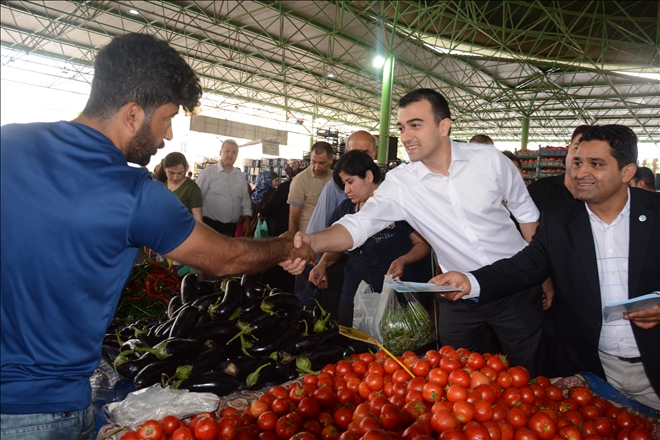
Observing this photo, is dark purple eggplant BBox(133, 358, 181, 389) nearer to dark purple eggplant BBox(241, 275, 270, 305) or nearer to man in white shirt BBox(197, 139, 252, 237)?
dark purple eggplant BBox(241, 275, 270, 305)

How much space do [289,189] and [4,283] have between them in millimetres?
4279

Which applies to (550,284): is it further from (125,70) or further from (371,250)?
(125,70)

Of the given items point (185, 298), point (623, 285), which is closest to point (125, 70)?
point (185, 298)

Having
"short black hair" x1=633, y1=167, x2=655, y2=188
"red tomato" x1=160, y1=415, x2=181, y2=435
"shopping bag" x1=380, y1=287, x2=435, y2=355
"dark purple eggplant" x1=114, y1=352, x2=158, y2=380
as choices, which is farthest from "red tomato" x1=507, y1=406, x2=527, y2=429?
"short black hair" x1=633, y1=167, x2=655, y2=188

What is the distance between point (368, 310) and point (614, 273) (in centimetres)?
134

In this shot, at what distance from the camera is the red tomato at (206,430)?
1512mm

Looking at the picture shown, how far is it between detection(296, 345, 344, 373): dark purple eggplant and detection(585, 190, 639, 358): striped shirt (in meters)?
1.20

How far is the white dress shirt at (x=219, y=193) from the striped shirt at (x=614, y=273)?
175 inches

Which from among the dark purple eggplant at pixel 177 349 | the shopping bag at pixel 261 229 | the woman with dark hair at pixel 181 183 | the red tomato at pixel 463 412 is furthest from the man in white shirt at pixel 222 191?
the red tomato at pixel 463 412

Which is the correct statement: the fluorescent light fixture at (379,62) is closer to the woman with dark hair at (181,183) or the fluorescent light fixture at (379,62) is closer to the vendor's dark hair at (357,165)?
the woman with dark hair at (181,183)

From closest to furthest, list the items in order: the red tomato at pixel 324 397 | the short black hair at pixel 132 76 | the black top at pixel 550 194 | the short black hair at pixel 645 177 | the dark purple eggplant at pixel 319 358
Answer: the short black hair at pixel 132 76
the red tomato at pixel 324 397
the dark purple eggplant at pixel 319 358
the black top at pixel 550 194
the short black hair at pixel 645 177

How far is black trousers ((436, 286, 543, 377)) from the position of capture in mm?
2568

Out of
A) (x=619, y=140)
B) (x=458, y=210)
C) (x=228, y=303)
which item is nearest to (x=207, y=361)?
(x=228, y=303)

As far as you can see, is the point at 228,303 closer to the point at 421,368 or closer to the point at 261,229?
the point at 421,368
